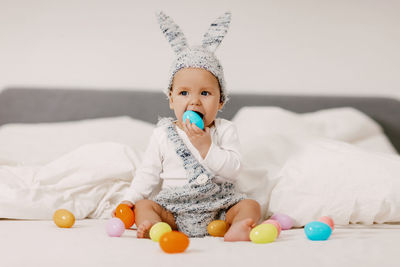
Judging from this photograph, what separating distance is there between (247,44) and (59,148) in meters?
1.16

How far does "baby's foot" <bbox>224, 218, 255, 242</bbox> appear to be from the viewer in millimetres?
1031

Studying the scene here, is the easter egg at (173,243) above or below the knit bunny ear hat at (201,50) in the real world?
below

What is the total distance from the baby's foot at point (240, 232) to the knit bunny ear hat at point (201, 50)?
0.42 metres

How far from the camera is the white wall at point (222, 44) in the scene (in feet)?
7.51

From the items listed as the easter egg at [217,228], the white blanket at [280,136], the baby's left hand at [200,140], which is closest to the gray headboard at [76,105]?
the white blanket at [280,136]

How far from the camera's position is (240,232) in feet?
3.39

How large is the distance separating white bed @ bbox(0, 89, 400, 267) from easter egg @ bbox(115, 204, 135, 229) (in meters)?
0.07

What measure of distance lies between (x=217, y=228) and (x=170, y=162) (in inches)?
9.9

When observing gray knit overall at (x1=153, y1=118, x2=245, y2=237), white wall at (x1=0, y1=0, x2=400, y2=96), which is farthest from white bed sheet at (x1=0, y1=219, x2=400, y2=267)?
white wall at (x1=0, y1=0, x2=400, y2=96)

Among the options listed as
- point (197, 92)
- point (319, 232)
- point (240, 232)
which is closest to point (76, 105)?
point (197, 92)

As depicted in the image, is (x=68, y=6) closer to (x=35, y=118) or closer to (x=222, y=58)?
(x=35, y=118)

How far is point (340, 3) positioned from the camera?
7.77ft

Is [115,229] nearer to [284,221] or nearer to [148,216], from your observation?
[148,216]

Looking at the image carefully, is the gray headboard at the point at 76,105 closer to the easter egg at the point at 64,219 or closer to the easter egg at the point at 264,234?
the easter egg at the point at 64,219
